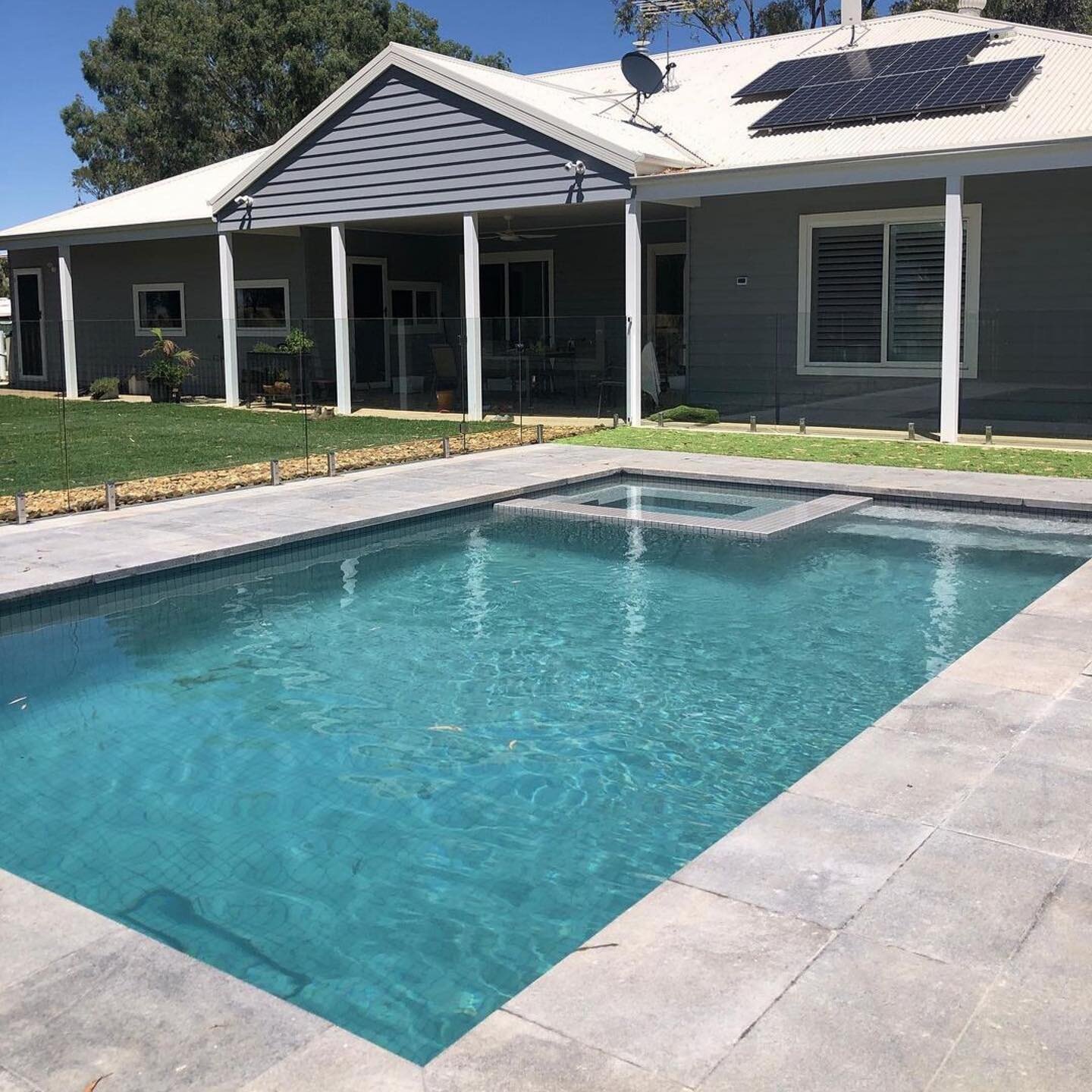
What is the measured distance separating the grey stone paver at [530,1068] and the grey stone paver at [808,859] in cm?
88

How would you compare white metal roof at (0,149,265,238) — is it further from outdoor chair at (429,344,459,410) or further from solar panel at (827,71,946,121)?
solar panel at (827,71,946,121)

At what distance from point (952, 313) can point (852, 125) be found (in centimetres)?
334

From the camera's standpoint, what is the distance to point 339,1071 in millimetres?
2615

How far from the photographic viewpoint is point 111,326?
2484 centimetres

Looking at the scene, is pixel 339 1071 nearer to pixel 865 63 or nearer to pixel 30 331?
pixel 865 63

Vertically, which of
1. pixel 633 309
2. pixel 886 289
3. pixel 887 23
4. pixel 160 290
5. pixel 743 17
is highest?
pixel 743 17

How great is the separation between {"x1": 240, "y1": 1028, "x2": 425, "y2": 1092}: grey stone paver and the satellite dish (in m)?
17.5

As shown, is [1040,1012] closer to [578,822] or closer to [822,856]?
[822,856]

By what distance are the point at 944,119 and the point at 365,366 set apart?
9138mm

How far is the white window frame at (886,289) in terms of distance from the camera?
14.8 metres

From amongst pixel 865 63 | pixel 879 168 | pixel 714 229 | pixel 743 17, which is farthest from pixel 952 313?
pixel 743 17

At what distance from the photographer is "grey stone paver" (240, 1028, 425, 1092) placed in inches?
101

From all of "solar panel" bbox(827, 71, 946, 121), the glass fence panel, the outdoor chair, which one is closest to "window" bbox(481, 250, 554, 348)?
the outdoor chair

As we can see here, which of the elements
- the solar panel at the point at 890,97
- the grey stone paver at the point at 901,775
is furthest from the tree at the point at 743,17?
the grey stone paver at the point at 901,775
